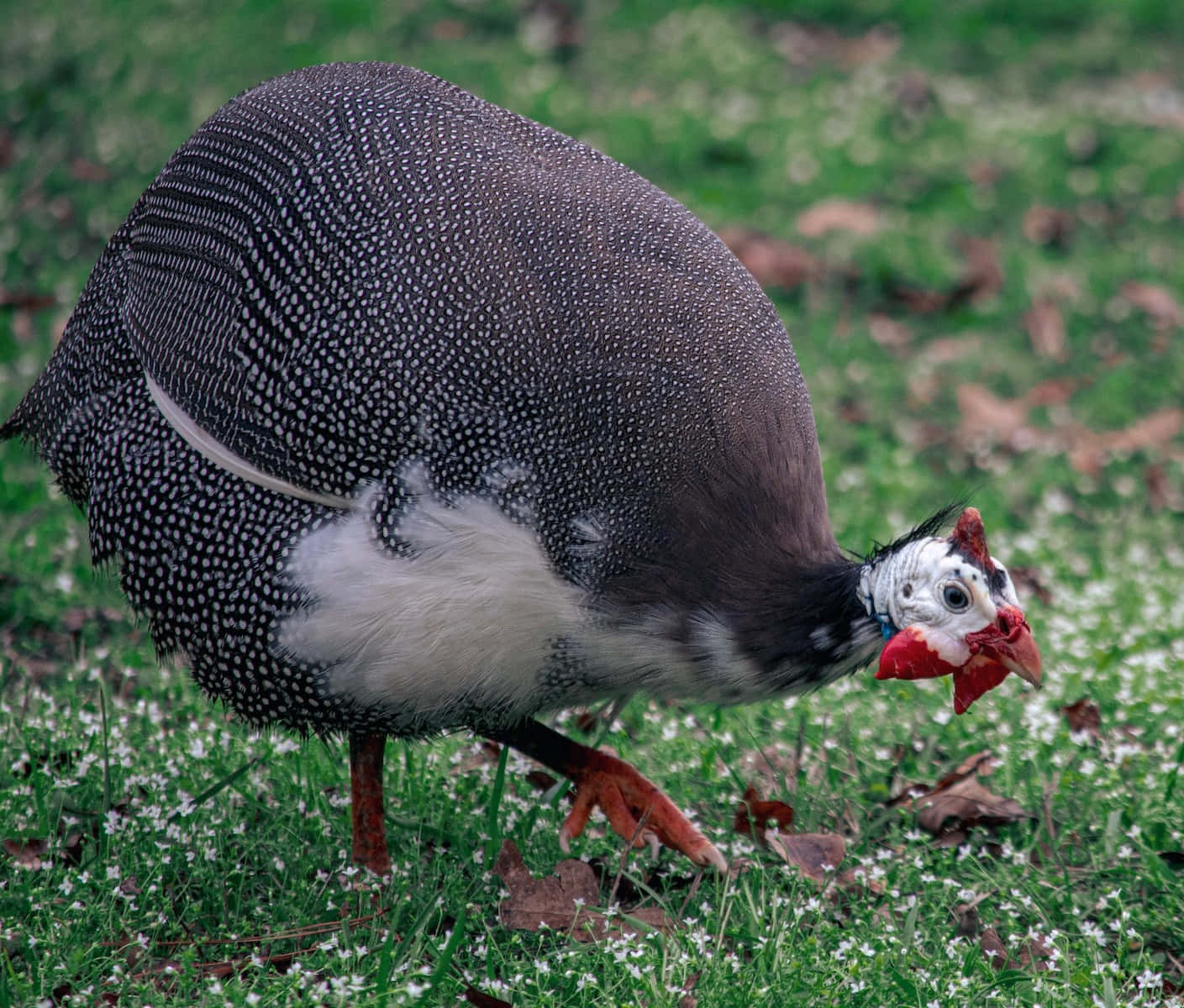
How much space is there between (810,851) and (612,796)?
0.41 m

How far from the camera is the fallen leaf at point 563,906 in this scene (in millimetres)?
2684

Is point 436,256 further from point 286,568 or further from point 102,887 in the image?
point 102,887

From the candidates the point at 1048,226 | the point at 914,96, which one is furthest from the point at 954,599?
the point at 914,96

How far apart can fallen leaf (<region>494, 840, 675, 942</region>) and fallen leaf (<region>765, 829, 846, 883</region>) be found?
0.28 metres

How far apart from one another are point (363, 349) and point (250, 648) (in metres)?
0.60

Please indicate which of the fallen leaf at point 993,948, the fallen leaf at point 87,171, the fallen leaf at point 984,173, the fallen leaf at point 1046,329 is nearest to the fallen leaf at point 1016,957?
the fallen leaf at point 993,948

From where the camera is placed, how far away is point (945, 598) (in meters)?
2.56

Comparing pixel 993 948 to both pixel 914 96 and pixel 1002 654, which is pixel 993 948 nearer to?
pixel 1002 654

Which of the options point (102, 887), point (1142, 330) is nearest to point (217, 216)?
point (102, 887)

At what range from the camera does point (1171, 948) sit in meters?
2.79

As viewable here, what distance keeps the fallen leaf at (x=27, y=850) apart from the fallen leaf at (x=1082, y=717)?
224cm

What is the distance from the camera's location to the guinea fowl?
2.63m

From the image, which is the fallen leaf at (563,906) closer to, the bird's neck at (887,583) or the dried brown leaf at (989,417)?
the bird's neck at (887,583)

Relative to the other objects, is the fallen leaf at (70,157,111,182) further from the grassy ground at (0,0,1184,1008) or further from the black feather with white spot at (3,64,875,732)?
the black feather with white spot at (3,64,875,732)
